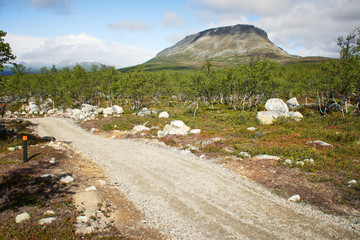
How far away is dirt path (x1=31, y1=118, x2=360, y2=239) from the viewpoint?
8.57m

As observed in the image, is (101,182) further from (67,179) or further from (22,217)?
(22,217)

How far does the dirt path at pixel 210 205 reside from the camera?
857 cm

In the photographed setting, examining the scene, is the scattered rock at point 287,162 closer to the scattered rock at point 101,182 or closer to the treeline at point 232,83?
the scattered rock at point 101,182

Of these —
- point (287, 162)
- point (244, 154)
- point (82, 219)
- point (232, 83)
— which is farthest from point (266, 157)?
point (232, 83)

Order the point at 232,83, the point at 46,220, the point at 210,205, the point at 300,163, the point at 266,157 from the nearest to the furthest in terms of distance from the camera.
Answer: the point at 46,220 < the point at 210,205 < the point at 300,163 < the point at 266,157 < the point at 232,83

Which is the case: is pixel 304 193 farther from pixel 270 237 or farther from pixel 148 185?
pixel 148 185

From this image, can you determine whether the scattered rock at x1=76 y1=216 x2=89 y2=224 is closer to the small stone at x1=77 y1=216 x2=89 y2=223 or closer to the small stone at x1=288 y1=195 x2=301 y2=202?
the small stone at x1=77 y1=216 x2=89 y2=223

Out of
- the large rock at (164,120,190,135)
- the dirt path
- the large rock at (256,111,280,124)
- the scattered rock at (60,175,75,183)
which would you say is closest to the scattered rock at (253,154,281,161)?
the dirt path

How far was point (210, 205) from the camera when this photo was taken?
1065 centimetres

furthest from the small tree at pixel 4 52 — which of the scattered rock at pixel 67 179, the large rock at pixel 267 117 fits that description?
the large rock at pixel 267 117

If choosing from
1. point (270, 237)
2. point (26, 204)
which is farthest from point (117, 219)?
point (270, 237)

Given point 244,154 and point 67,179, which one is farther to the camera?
point 244,154

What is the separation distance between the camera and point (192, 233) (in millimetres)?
8391

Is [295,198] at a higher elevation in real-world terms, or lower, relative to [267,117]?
lower
